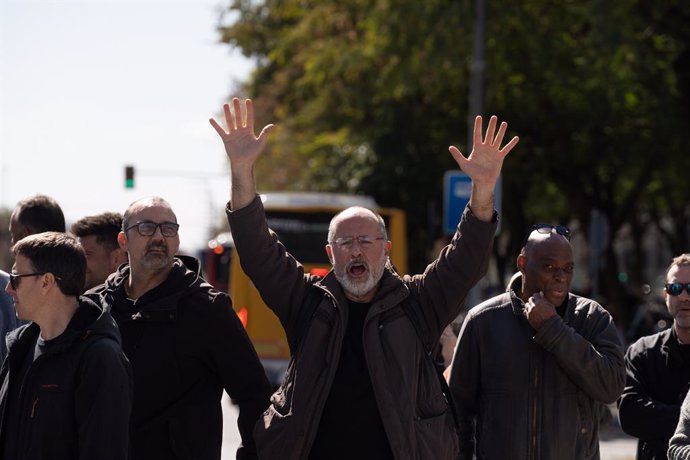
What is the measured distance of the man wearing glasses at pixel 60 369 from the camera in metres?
4.16

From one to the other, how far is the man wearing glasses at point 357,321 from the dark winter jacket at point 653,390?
144cm

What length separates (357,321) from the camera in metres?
5.02

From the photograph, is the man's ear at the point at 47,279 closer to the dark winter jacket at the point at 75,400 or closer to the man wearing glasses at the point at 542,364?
the dark winter jacket at the point at 75,400

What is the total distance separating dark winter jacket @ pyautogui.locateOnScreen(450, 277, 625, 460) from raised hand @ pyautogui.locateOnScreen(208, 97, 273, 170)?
4.33ft

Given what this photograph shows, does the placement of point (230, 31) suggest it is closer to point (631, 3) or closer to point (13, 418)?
point (631, 3)

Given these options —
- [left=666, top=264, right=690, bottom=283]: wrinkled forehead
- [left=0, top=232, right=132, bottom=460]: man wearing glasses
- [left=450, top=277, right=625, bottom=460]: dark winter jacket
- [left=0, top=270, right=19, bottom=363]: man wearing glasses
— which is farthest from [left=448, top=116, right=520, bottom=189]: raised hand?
[left=0, top=270, right=19, bottom=363]: man wearing glasses

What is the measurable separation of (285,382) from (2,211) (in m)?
125

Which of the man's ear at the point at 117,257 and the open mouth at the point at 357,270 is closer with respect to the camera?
the open mouth at the point at 357,270

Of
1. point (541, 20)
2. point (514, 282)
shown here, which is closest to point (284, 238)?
point (541, 20)

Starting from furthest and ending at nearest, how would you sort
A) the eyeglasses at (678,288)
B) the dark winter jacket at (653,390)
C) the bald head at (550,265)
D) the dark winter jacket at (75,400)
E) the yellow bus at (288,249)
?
the yellow bus at (288,249), the eyeglasses at (678,288), the dark winter jacket at (653,390), the bald head at (550,265), the dark winter jacket at (75,400)

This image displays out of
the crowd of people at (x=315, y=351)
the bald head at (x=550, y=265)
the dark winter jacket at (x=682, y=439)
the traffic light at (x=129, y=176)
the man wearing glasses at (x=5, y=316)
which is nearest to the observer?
the crowd of people at (x=315, y=351)

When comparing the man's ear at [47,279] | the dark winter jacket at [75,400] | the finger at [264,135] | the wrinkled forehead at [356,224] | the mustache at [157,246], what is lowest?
the dark winter jacket at [75,400]

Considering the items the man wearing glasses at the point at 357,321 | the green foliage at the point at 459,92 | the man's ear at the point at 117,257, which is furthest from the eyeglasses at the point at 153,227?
the green foliage at the point at 459,92

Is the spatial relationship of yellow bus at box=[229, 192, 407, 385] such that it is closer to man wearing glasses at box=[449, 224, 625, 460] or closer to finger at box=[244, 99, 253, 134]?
man wearing glasses at box=[449, 224, 625, 460]
